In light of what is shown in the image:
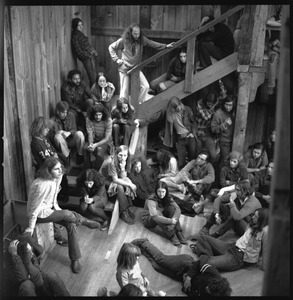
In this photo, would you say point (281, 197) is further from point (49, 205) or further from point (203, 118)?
point (203, 118)

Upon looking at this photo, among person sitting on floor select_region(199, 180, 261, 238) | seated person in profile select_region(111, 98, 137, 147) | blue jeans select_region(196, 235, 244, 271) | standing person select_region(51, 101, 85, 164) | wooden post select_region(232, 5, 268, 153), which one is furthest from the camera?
seated person in profile select_region(111, 98, 137, 147)

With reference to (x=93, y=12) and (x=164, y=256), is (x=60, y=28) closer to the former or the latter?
(x=93, y=12)

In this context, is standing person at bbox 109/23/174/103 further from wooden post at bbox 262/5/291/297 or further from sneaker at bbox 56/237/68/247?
wooden post at bbox 262/5/291/297

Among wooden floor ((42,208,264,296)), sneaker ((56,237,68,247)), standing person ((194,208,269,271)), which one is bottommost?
wooden floor ((42,208,264,296))

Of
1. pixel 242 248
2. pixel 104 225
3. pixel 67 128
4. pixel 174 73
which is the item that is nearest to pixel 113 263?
pixel 104 225

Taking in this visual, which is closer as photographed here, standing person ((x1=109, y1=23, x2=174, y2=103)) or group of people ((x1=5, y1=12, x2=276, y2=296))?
group of people ((x1=5, y1=12, x2=276, y2=296))

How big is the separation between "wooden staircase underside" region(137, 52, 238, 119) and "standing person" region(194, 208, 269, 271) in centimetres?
246

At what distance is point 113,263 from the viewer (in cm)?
606

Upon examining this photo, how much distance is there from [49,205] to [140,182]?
5.14 feet

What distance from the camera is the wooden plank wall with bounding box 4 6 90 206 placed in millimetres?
6180

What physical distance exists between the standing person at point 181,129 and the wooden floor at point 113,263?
116 cm

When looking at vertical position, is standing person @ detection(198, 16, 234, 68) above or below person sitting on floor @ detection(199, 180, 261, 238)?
above

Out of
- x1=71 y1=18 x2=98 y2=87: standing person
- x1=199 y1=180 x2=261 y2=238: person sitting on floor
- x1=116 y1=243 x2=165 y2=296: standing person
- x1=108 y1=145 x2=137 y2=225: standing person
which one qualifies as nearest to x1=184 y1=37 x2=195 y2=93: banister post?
x1=108 y1=145 x2=137 y2=225: standing person

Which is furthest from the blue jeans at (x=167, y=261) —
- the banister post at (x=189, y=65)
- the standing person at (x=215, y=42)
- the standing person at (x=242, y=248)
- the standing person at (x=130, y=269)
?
the standing person at (x=215, y=42)
